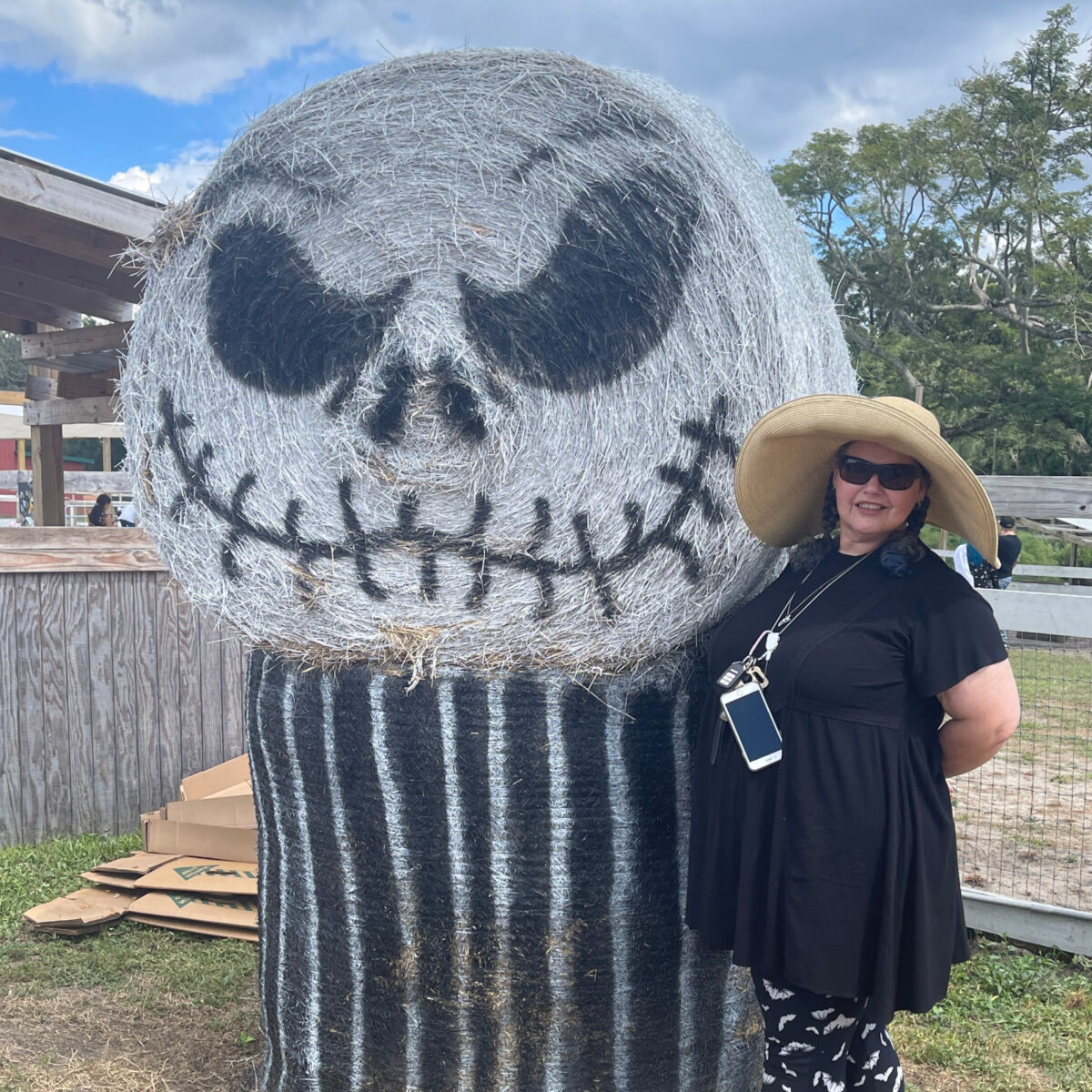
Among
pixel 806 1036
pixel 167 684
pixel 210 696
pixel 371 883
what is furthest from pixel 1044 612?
pixel 167 684

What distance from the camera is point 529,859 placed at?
2441 millimetres

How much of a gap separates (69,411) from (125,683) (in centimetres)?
233

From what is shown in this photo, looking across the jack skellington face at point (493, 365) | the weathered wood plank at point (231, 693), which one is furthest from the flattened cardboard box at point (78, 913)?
the jack skellington face at point (493, 365)

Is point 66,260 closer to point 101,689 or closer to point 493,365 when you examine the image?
point 101,689

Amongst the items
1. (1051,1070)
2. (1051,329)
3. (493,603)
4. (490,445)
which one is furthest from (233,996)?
(1051,329)

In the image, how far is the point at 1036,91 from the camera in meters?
24.0

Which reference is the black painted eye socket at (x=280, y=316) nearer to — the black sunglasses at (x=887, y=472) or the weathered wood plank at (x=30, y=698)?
the black sunglasses at (x=887, y=472)

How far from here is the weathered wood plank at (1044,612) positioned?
388 cm

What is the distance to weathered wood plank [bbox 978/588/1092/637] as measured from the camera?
12.7 ft

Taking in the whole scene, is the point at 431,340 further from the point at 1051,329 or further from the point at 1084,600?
the point at 1051,329

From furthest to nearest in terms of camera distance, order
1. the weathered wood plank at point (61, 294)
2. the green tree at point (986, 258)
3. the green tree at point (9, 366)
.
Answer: the green tree at point (9, 366)
the green tree at point (986, 258)
the weathered wood plank at point (61, 294)

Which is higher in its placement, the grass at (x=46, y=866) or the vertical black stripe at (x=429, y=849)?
the vertical black stripe at (x=429, y=849)

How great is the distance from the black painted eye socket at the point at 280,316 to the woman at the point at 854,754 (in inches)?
36.4

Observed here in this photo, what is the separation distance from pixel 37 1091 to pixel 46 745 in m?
2.55
